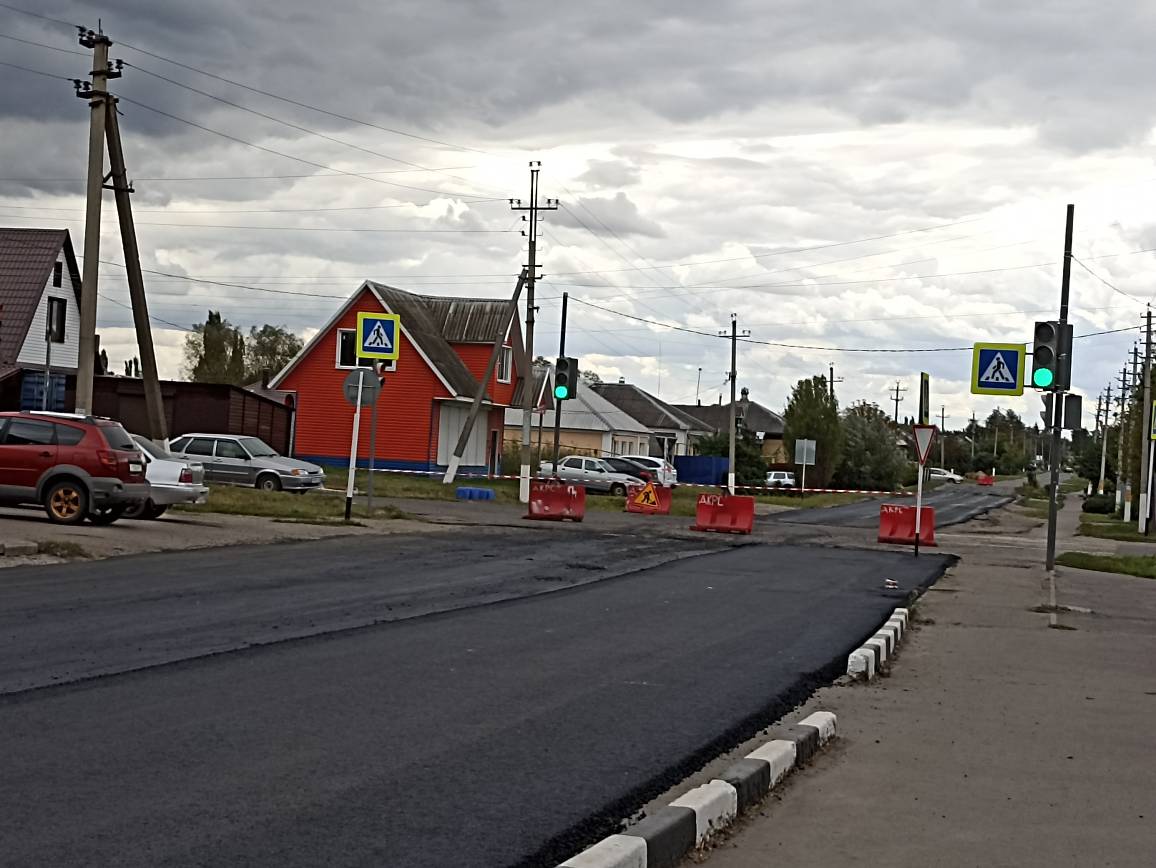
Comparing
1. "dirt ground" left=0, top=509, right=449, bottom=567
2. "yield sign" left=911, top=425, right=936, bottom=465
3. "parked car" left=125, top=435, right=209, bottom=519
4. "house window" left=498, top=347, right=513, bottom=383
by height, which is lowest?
"dirt ground" left=0, top=509, right=449, bottom=567

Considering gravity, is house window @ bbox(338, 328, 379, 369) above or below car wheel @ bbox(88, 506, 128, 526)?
above

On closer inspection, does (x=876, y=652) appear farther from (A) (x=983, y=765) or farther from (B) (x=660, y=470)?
(B) (x=660, y=470)

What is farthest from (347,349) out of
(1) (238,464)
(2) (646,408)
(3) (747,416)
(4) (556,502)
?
(3) (747,416)

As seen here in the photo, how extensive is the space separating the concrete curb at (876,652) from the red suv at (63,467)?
39.3ft

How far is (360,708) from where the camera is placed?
861cm

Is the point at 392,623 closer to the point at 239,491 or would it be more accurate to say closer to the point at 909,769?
the point at 909,769

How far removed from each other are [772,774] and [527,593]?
9.50 m

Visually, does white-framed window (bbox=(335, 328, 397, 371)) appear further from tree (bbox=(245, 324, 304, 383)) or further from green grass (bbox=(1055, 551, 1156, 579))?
tree (bbox=(245, 324, 304, 383))

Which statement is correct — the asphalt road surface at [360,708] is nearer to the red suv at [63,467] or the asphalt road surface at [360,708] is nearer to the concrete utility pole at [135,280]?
the red suv at [63,467]

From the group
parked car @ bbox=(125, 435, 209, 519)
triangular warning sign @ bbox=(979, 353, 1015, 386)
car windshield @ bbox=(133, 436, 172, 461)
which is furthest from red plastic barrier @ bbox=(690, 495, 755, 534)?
parked car @ bbox=(125, 435, 209, 519)

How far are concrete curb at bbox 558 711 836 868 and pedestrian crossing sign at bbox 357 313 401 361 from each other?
20543 mm

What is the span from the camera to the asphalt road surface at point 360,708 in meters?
5.79

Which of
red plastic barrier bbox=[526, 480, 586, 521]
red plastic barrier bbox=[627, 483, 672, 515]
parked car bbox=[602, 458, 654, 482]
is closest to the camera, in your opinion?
red plastic barrier bbox=[526, 480, 586, 521]

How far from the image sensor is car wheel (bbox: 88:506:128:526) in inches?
851
